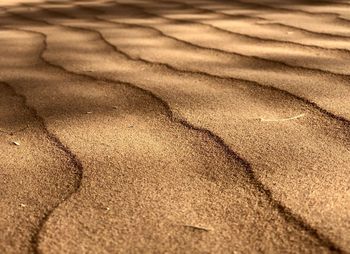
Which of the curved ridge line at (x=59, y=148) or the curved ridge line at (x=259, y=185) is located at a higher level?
the curved ridge line at (x=259, y=185)

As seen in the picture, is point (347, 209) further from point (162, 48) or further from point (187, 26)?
point (187, 26)

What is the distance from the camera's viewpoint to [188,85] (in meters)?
2.06

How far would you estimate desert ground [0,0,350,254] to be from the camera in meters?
1.09

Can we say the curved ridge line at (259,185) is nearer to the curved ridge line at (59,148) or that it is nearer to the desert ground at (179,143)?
the desert ground at (179,143)

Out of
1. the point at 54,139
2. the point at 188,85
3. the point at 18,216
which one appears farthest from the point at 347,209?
the point at 188,85

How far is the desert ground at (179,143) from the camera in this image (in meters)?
1.09

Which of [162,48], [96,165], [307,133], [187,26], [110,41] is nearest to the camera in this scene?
[96,165]

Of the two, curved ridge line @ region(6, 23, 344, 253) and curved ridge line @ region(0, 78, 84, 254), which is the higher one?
curved ridge line @ region(6, 23, 344, 253)

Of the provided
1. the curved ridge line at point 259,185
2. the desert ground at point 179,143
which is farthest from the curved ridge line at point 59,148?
the curved ridge line at point 259,185

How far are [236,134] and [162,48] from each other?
1203 millimetres

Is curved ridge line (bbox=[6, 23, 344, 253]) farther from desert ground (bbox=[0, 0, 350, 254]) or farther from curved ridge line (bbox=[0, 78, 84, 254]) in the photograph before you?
curved ridge line (bbox=[0, 78, 84, 254])

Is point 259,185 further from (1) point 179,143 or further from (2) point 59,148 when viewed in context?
(2) point 59,148

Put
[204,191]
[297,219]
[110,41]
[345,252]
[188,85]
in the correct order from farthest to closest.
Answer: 1. [110,41]
2. [188,85]
3. [204,191]
4. [297,219]
5. [345,252]

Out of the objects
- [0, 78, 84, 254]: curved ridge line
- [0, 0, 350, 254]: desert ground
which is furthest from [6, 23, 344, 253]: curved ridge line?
[0, 78, 84, 254]: curved ridge line
